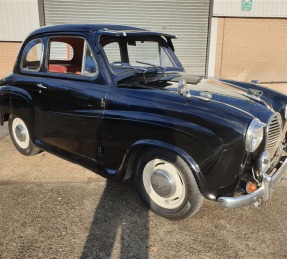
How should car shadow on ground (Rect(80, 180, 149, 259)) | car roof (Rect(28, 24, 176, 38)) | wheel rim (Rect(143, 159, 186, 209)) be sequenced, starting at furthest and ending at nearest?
car roof (Rect(28, 24, 176, 38)) < wheel rim (Rect(143, 159, 186, 209)) < car shadow on ground (Rect(80, 180, 149, 259))

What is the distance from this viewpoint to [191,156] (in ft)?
9.31

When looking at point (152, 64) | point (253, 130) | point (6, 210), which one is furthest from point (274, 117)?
point (6, 210)

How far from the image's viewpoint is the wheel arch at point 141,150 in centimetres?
282

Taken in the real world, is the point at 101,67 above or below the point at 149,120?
above

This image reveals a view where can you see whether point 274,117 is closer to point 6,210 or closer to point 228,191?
point 228,191

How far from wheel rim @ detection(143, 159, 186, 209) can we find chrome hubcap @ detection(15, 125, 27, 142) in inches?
92.6

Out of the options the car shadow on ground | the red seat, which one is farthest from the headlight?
the red seat

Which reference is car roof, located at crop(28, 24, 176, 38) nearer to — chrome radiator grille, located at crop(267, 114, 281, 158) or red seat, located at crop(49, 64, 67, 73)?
red seat, located at crop(49, 64, 67, 73)

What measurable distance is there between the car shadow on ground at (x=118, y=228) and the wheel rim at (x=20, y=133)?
5.48ft

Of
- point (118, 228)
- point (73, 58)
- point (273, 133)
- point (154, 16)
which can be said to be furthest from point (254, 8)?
point (118, 228)

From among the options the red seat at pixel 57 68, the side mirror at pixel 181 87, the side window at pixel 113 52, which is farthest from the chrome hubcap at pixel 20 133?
the side mirror at pixel 181 87

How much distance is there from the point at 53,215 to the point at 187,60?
29.0 ft

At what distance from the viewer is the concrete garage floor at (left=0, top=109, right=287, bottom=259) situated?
9.10 feet

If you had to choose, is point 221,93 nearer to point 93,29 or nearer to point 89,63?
point 89,63
